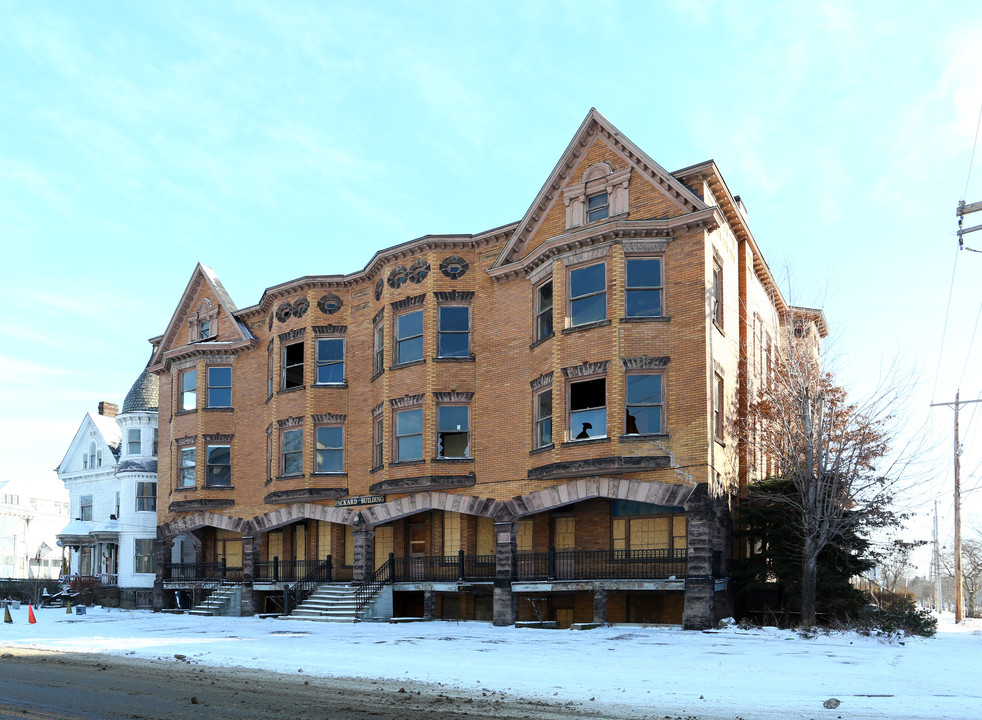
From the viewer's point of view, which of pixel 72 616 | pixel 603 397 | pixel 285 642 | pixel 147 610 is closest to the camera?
pixel 285 642

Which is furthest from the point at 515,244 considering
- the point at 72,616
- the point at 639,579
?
the point at 72,616

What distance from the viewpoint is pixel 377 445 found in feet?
113

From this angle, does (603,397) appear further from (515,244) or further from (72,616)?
(72,616)

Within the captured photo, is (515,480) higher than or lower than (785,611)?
higher

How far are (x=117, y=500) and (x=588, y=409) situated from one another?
1277 inches

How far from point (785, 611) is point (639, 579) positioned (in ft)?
15.0

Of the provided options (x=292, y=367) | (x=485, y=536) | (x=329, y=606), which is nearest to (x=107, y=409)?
(x=292, y=367)

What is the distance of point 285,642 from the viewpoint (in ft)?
76.9

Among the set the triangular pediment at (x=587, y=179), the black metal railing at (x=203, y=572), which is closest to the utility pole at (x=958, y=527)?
the triangular pediment at (x=587, y=179)

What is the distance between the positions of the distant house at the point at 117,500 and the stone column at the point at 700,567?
29156 millimetres

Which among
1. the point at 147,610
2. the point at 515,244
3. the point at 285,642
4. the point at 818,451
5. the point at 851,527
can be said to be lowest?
the point at 147,610

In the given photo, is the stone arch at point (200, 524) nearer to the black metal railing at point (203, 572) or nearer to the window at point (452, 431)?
the black metal railing at point (203, 572)

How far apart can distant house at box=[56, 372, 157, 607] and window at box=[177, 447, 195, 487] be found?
7.25 metres

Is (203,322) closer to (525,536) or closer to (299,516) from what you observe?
(299,516)
